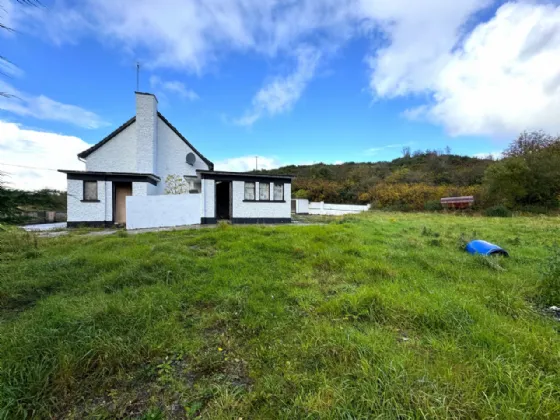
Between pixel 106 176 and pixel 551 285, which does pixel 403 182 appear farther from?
pixel 106 176

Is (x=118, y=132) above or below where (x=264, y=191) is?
above

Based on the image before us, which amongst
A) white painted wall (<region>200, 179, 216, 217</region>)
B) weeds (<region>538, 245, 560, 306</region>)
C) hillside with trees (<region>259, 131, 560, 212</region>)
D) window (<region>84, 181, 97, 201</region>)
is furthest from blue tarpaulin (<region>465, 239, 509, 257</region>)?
hillside with trees (<region>259, 131, 560, 212</region>)

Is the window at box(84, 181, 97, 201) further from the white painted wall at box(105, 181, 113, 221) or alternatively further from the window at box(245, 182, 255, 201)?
the window at box(245, 182, 255, 201)

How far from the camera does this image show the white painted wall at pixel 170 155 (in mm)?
16047

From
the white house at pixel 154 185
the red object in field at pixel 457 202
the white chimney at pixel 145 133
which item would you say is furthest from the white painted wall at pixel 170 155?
the red object in field at pixel 457 202

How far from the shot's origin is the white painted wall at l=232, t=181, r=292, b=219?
44.3 ft

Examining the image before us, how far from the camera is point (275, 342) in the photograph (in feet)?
7.98

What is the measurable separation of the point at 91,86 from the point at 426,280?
43.8 ft

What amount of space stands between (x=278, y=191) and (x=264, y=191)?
904mm

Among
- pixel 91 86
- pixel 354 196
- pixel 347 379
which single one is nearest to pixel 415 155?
pixel 354 196

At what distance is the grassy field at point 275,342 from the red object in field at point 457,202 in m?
20.1

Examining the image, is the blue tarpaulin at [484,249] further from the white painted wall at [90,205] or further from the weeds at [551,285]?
the white painted wall at [90,205]

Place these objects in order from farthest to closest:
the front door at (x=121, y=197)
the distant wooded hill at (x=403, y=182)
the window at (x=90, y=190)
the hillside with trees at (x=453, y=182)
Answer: the distant wooded hill at (x=403, y=182) → the hillside with trees at (x=453, y=182) → the front door at (x=121, y=197) → the window at (x=90, y=190)

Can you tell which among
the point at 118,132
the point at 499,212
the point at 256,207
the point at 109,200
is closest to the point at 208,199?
the point at 256,207
